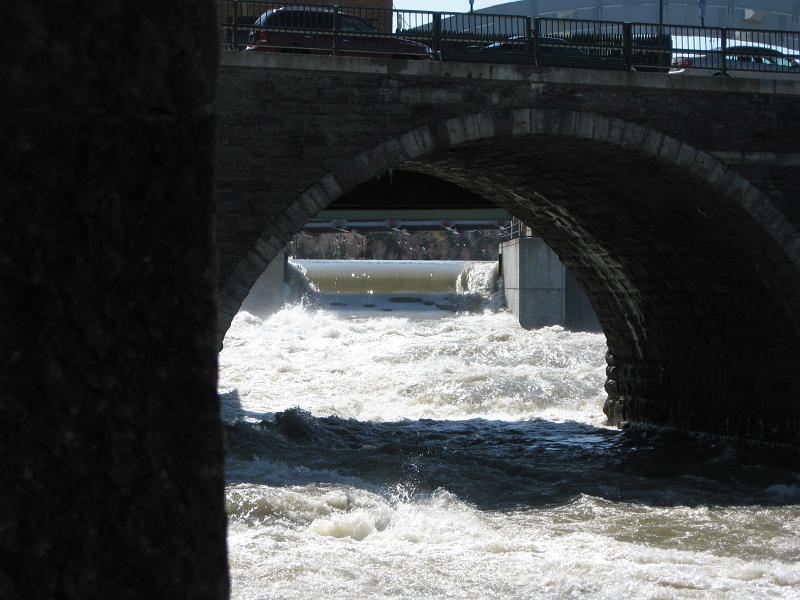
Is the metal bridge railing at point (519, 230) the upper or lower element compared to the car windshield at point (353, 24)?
lower

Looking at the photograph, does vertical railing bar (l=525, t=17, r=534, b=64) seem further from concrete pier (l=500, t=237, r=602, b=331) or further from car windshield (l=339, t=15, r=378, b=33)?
concrete pier (l=500, t=237, r=602, b=331)

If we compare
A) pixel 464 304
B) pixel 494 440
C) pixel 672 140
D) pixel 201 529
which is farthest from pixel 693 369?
pixel 464 304

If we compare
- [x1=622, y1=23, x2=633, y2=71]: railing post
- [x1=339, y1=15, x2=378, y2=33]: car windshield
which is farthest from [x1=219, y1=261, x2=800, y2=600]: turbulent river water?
[x1=339, y1=15, x2=378, y2=33]: car windshield

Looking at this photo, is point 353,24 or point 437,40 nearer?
point 437,40

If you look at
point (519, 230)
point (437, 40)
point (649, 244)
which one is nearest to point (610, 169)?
point (649, 244)

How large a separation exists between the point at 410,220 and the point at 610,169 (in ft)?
79.7

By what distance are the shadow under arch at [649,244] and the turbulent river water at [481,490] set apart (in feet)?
2.69

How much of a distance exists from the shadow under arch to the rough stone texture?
888 centimetres

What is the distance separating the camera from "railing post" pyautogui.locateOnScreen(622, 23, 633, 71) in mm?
12727

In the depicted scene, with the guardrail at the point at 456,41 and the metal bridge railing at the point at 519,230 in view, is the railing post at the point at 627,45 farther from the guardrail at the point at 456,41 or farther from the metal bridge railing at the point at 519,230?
the metal bridge railing at the point at 519,230

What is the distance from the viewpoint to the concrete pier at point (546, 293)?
30953 millimetres

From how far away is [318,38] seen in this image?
1278 cm

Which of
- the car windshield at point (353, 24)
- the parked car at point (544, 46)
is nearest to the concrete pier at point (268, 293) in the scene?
the car windshield at point (353, 24)

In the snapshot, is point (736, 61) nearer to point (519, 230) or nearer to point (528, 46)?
point (528, 46)
